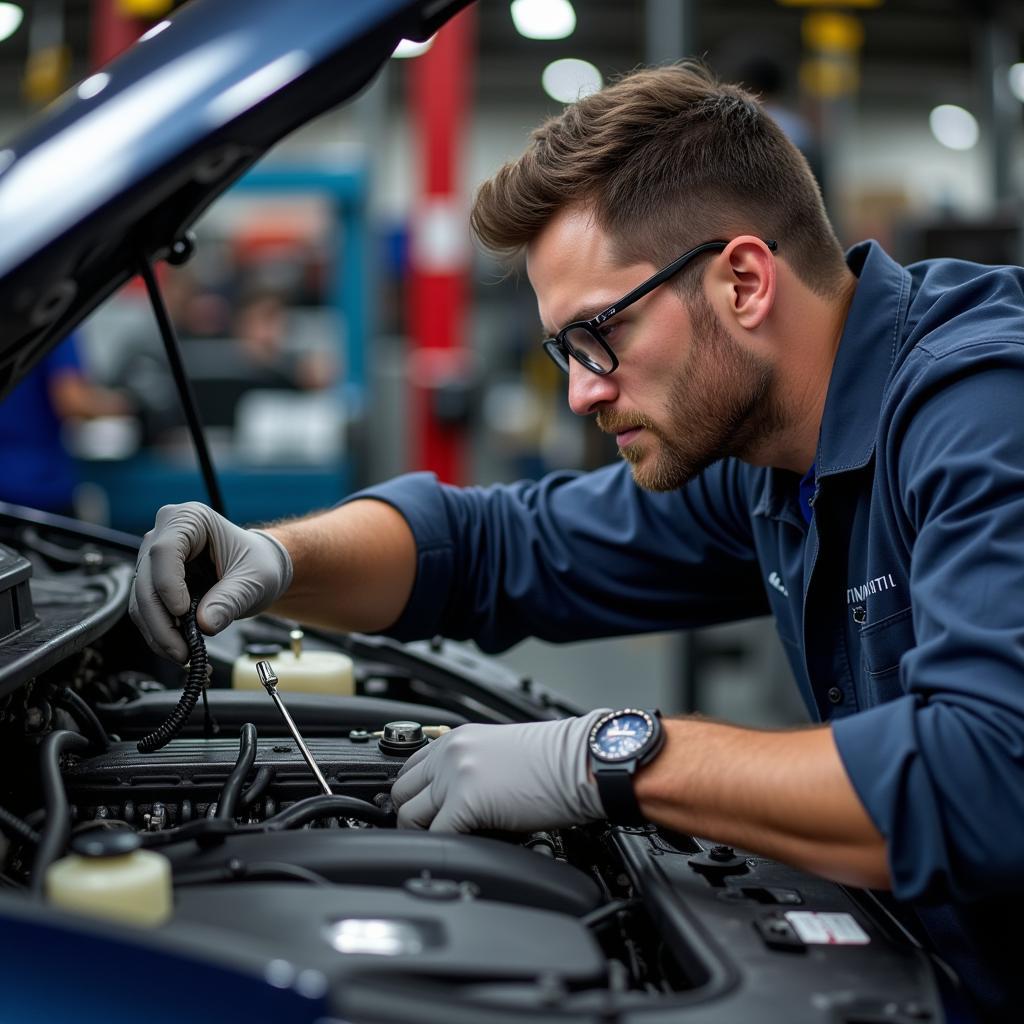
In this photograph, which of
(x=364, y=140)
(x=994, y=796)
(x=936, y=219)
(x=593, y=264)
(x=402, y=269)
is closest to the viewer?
A: (x=994, y=796)

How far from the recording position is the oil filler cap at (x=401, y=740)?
1261 mm

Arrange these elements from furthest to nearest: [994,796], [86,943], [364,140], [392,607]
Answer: [364,140], [392,607], [994,796], [86,943]

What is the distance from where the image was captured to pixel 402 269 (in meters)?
12.4

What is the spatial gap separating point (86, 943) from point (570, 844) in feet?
2.13

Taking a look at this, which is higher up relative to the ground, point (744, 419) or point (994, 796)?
point (744, 419)

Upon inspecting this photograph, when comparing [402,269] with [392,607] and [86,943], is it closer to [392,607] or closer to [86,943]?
[392,607]

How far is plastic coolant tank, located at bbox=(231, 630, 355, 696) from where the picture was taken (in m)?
1.51

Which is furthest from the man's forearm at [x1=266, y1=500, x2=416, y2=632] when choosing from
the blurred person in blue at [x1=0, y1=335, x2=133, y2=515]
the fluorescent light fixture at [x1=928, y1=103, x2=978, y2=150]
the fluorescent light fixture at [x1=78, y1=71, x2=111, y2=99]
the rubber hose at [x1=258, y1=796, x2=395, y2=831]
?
the fluorescent light fixture at [x1=928, y1=103, x2=978, y2=150]

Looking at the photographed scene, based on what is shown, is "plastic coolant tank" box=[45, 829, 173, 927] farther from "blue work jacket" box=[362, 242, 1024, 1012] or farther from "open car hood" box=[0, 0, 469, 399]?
"blue work jacket" box=[362, 242, 1024, 1012]

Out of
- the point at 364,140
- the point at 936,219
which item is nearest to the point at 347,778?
the point at 936,219

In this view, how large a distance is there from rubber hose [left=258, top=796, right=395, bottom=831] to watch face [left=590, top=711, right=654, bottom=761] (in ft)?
0.74

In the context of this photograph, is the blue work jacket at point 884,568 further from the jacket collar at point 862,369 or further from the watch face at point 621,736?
the watch face at point 621,736

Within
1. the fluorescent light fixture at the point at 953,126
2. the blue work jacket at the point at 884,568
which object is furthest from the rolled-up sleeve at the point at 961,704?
the fluorescent light fixture at the point at 953,126

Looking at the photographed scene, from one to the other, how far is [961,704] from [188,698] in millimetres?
757
